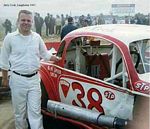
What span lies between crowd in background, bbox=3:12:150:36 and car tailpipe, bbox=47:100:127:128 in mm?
4347

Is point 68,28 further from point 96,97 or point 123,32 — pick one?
point 96,97

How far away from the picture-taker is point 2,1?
9180 mm

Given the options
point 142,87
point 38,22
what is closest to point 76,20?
point 38,22

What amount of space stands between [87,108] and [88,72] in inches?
29.1

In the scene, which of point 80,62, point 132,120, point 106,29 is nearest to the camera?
point 132,120

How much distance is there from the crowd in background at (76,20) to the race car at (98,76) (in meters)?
3.71

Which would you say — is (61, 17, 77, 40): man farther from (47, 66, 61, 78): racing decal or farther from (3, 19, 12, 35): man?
(47, 66, 61, 78): racing decal

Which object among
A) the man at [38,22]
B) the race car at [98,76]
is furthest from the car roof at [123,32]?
the man at [38,22]

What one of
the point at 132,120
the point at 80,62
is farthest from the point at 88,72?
the point at 132,120

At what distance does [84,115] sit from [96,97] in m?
0.28

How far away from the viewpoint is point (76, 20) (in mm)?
10102

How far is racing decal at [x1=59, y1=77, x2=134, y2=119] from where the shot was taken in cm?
484

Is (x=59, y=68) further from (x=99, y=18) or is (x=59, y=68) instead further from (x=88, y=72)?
(x=99, y=18)

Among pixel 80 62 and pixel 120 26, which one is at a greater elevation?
pixel 120 26
